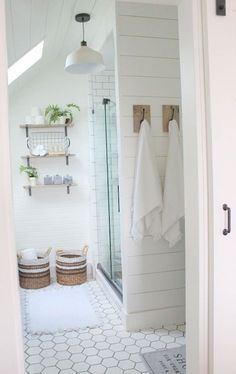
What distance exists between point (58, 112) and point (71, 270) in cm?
180

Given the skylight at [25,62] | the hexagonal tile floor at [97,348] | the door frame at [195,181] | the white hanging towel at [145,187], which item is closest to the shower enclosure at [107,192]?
the hexagonal tile floor at [97,348]

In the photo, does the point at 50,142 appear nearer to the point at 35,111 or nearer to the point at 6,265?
the point at 35,111

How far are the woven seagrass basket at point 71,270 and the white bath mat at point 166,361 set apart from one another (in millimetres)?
1664

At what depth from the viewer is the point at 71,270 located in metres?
3.83

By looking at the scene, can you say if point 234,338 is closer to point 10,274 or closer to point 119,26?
point 10,274

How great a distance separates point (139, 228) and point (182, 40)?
4.85ft

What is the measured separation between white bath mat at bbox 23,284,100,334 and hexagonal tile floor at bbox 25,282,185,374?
0.36ft

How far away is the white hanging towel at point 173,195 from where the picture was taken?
8.64 feet

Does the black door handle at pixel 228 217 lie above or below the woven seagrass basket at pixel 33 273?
above

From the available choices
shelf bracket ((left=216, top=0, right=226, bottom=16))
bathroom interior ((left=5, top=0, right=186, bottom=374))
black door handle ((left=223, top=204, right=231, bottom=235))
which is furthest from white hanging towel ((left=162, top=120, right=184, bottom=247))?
shelf bracket ((left=216, top=0, right=226, bottom=16))

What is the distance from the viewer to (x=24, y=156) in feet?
13.1

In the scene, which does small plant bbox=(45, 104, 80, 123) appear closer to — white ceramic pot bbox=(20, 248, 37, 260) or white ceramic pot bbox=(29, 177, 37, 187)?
white ceramic pot bbox=(29, 177, 37, 187)

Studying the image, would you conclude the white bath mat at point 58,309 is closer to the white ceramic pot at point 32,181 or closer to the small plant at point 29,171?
the white ceramic pot at point 32,181

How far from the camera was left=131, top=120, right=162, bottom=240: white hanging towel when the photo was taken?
8.54 feet
